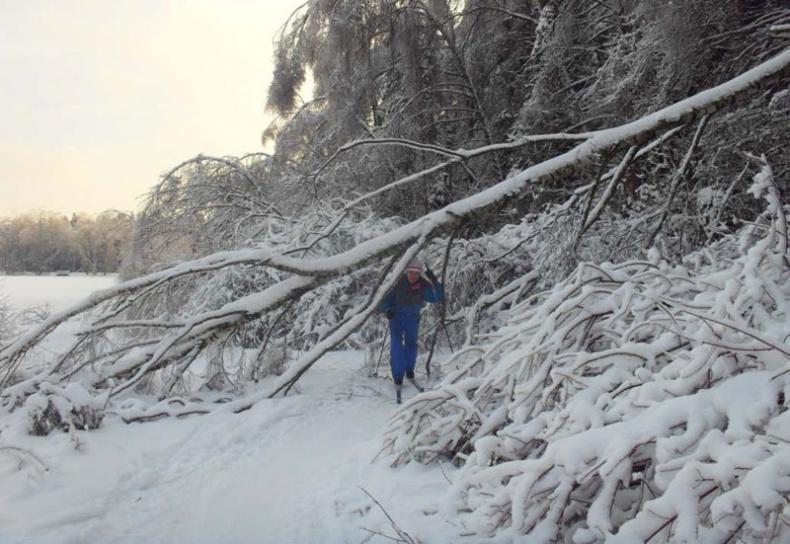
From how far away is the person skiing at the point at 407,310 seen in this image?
18.3ft

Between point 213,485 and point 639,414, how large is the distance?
257 cm

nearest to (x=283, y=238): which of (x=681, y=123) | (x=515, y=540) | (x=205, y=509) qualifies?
(x=205, y=509)

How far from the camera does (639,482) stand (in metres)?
2.03

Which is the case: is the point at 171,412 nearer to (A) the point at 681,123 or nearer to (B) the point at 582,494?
(B) the point at 582,494

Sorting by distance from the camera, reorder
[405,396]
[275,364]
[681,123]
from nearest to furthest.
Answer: [681,123] → [405,396] → [275,364]

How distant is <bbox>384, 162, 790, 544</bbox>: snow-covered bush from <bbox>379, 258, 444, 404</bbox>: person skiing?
230 centimetres

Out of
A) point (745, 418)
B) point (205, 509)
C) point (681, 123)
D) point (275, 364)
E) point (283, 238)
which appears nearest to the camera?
point (745, 418)

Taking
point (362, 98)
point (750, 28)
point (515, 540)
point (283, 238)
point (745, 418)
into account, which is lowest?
point (515, 540)

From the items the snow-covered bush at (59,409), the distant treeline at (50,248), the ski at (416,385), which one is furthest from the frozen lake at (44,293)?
the distant treeline at (50,248)

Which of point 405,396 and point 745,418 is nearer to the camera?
point 745,418

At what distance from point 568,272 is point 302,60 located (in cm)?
603

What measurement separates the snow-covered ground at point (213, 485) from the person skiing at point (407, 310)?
1.10 meters

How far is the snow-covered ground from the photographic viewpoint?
8.90 feet

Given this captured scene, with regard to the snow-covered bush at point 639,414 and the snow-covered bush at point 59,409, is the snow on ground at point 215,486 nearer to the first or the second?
the snow-covered bush at point 59,409
